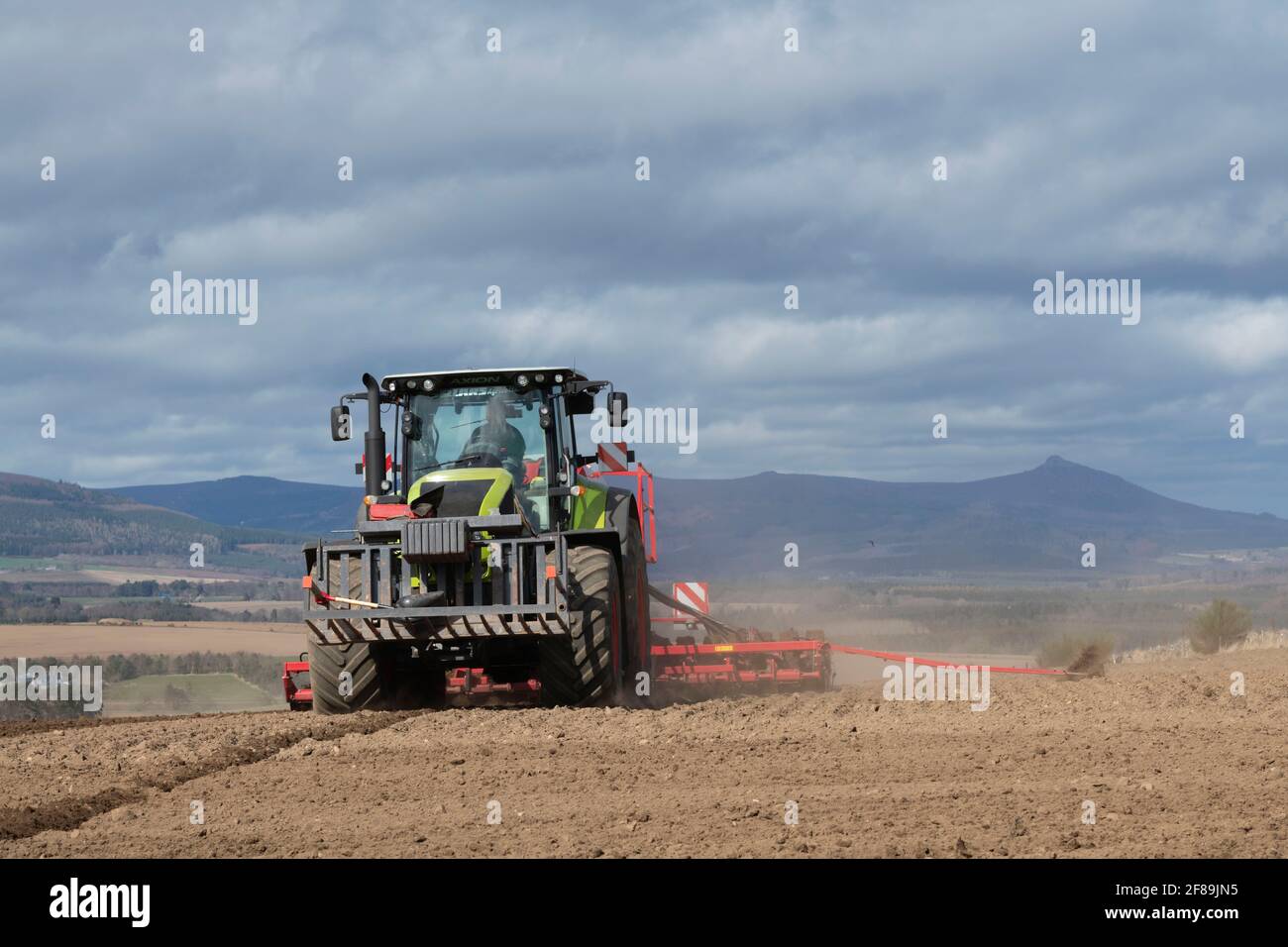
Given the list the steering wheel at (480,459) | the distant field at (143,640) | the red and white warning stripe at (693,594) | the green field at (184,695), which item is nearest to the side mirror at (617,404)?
the steering wheel at (480,459)

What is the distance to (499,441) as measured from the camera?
13633 millimetres

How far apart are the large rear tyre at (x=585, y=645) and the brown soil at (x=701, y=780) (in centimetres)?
56

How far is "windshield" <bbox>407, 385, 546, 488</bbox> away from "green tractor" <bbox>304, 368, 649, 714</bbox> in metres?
0.01

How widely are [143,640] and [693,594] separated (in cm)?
2848

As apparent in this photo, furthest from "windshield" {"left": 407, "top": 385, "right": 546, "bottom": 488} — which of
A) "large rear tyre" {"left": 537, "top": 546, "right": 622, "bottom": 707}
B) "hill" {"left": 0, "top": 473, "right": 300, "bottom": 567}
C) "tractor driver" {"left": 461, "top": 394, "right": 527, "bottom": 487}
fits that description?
"hill" {"left": 0, "top": 473, "right": 300, "bottom": 567}

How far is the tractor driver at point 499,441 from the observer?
13555mm

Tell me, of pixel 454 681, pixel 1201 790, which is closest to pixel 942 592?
pixel 454 681

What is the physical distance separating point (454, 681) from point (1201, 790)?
28.1ft

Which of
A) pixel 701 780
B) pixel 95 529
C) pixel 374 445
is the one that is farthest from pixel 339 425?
pixel 95 529

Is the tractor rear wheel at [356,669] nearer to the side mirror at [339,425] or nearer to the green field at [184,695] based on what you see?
the side mirror at [339,425]

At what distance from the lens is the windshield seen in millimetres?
13570

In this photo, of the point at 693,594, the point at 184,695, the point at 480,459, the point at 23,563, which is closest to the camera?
the point at 480,459

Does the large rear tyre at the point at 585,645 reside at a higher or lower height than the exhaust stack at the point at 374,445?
lower

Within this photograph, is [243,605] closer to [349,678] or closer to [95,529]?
[349,678]
